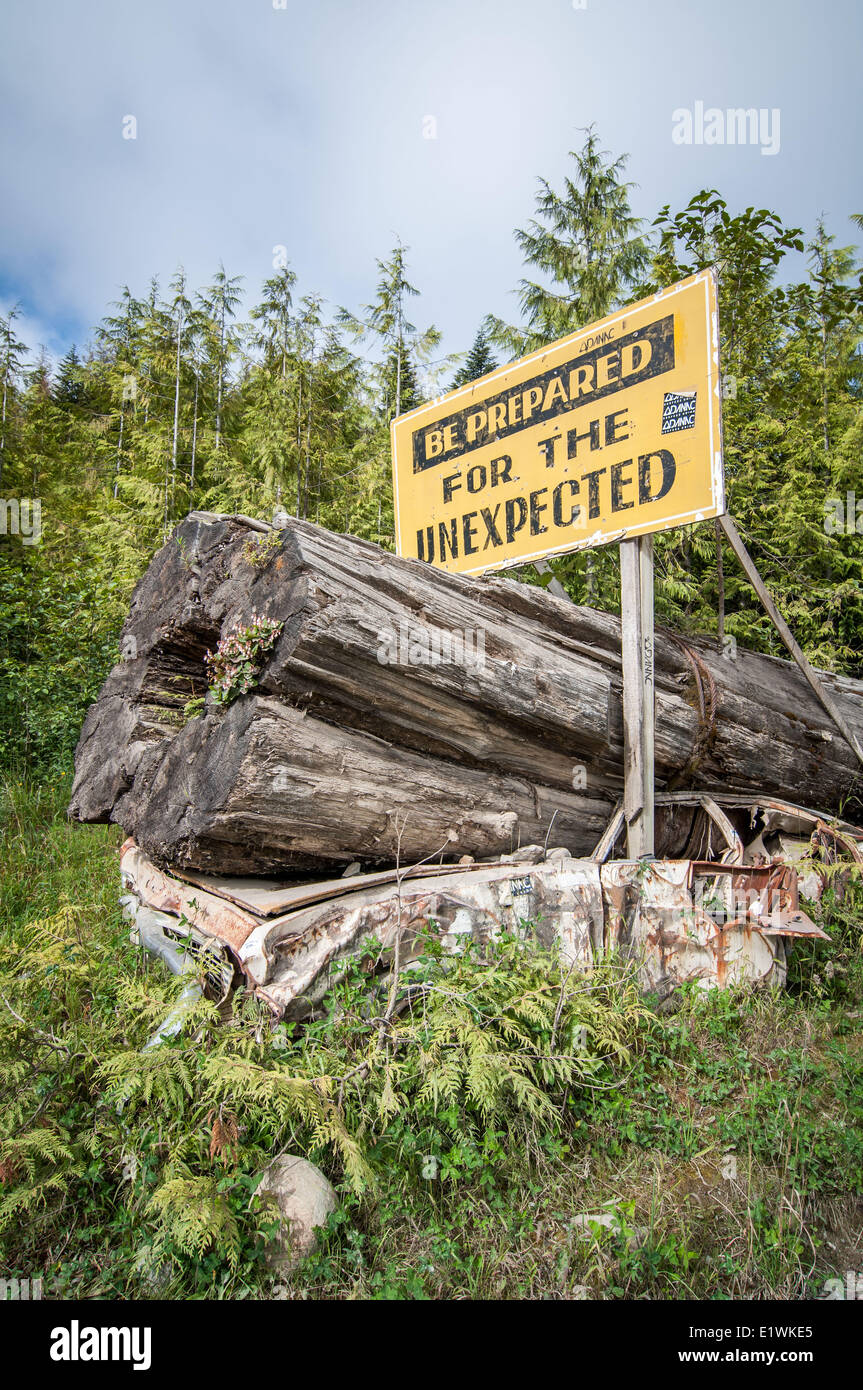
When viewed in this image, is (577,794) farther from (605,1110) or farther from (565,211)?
(565,211)

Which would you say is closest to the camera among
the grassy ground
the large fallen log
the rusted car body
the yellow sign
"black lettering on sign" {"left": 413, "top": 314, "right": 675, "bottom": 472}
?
the grassy ground

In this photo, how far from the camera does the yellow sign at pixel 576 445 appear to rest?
4.50 metres

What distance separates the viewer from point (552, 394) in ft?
17.4

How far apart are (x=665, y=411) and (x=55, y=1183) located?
5.22 meters

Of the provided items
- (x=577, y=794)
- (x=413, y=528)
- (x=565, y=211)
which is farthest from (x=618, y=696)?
(x=565, y=211)

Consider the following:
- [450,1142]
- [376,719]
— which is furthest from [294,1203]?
[376,719]

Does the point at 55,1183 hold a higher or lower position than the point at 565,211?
lower

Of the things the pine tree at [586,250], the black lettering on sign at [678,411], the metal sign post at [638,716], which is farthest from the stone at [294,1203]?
the pine tree at [586,250]

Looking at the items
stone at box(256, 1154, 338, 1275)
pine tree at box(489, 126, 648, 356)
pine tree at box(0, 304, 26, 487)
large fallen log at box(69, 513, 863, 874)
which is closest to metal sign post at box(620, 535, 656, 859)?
large fallen log at box(69, 513, 863, 874)

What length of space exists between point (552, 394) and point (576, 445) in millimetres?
497

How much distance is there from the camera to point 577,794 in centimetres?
503

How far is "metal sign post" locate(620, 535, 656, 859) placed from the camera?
471 cm

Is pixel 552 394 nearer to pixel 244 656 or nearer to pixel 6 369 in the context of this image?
pixel 244 656

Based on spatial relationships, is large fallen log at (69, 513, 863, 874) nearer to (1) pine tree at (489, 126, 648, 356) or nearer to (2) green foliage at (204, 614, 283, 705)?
(2) green foliage at (204, 614, 283, 705)
